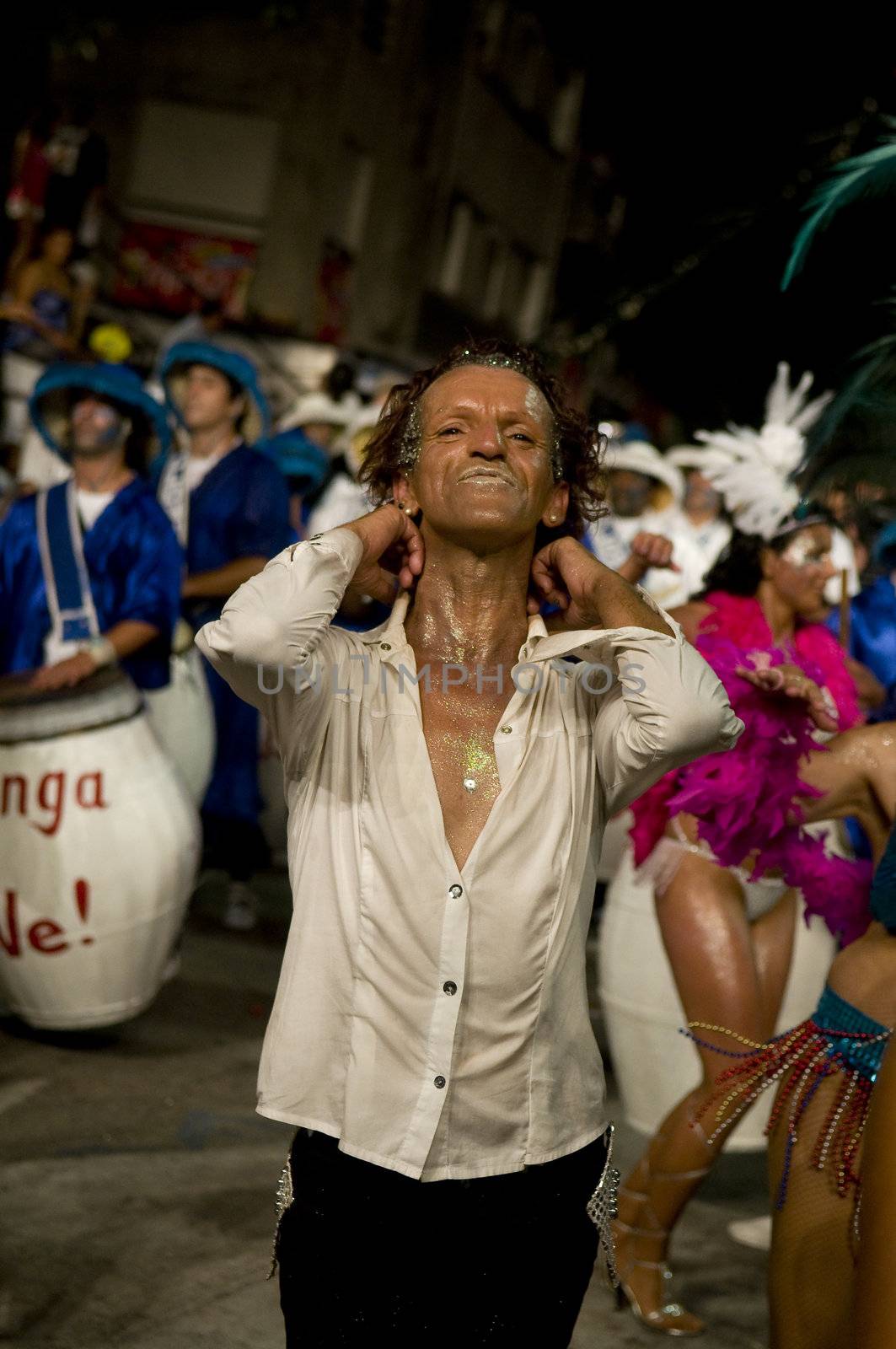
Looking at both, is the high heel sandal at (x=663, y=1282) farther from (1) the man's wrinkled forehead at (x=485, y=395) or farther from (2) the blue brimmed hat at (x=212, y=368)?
(2) the blue brimmed hat at (x=212, y=368)

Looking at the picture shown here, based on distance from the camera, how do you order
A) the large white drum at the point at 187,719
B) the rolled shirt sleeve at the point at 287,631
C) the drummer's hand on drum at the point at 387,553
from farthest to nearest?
the large white drum at the point at 187,719 < the drummer's hand on drum at the point at 387,553 < the rolled shirt sleeve at the point at 287,631

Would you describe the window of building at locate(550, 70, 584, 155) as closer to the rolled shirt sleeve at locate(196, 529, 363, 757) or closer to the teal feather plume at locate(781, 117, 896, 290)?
the teal feather plume at locate(781, 117, 896, 290)

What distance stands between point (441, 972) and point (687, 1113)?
6.11 ft

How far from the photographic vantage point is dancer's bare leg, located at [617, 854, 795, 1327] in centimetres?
400

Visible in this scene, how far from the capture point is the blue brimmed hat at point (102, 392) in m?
5.87

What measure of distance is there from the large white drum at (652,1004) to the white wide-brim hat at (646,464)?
596cm

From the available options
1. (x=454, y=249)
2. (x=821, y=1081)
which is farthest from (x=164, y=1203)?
(x=454, y=249)

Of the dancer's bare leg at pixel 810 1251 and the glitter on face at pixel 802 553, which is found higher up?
the glitter on face at pixel 802 553

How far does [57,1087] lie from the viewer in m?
4.93

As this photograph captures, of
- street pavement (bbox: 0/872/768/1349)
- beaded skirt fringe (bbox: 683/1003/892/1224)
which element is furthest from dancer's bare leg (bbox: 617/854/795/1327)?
Result: beaded skirt fringe (bbox: 683/1003/892/1224)

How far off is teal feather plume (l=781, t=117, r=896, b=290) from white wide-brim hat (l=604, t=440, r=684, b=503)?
693cm

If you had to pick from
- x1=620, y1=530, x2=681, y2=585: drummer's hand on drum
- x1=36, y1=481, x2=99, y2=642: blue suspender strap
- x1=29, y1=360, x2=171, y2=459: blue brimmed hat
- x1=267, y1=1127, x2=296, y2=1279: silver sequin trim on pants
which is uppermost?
x1=620, y1=530, x2=681, y2=585: drummer's hand on drum

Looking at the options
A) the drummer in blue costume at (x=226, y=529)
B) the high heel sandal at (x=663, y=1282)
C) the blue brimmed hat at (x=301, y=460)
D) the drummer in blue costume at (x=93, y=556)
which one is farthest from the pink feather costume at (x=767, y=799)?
the blue brimmed hat at (x=301, y=460)

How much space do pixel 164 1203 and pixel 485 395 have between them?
2.57 metres
